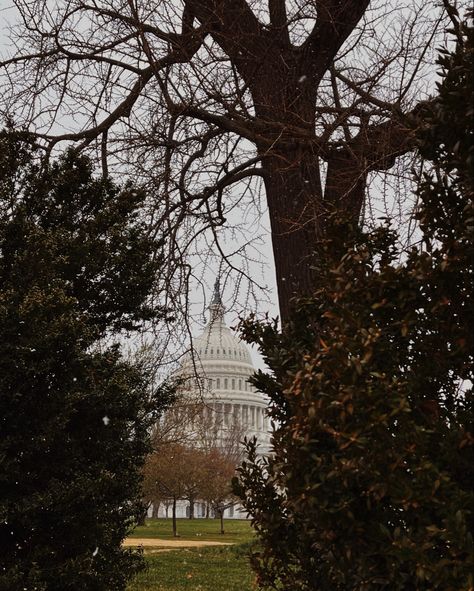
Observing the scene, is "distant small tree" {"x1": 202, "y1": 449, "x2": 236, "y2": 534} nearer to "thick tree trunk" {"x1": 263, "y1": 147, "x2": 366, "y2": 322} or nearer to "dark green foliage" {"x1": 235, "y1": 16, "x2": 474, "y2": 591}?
"thick tree trunk" {"x1": 263, "y1": 147, "x2": 366, "y2": 322}

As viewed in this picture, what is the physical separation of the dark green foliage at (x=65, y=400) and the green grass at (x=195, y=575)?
2.76 meters

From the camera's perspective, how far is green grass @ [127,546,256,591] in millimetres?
9938

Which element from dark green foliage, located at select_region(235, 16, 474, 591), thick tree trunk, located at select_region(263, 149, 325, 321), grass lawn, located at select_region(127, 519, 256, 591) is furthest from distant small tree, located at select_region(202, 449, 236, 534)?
dark green foliage, located at select_region(235, 16, 474, 591)

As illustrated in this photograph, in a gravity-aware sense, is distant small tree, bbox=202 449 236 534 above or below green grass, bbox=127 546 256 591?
above

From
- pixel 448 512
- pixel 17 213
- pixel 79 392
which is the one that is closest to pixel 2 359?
pixel 79 392

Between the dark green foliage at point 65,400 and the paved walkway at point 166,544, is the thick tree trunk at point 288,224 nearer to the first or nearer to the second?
the dark green foliage at point 65,400

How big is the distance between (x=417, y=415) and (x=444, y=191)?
2.84 ft

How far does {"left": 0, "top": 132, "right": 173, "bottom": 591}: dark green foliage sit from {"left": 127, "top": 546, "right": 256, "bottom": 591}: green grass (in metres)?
2.76

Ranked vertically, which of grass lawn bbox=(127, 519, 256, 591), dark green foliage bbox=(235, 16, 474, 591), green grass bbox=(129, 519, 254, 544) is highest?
dark green foliage bbox=(235, 16, 474, 591)

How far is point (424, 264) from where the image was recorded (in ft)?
8.65

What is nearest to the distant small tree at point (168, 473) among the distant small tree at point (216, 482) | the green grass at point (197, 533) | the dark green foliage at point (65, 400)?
the green grass at point (197, 533)

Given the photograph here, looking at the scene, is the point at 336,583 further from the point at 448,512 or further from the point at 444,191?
the point at 444,191

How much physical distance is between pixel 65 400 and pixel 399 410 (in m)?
3.25

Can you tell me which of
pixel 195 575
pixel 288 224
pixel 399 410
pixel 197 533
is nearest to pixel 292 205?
pixel 288 224
